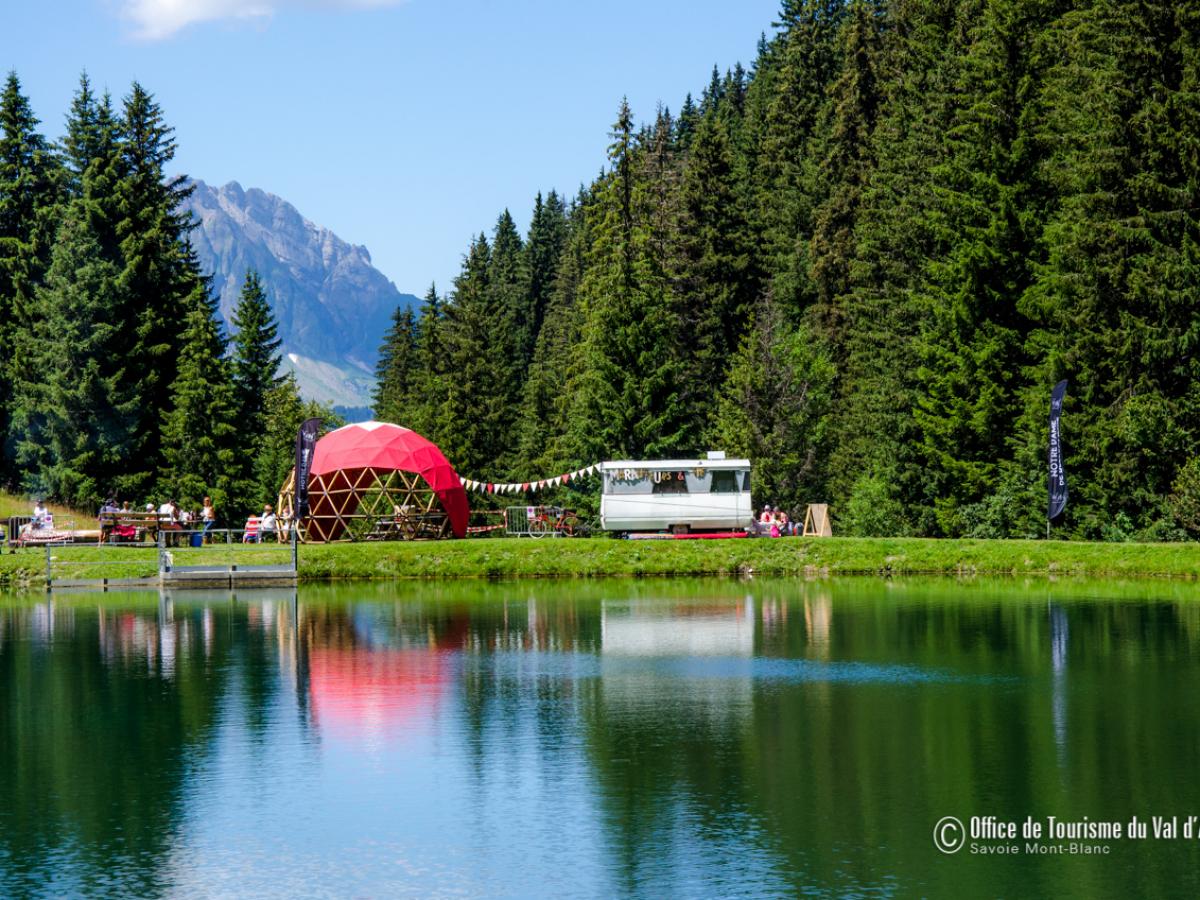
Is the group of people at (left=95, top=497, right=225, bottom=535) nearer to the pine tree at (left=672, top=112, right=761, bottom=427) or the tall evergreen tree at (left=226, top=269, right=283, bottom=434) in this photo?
the tall evergreen tree at (left=226, top=269, right=283, bottom=434)

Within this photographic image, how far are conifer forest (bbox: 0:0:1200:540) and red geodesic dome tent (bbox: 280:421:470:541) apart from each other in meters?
9.72

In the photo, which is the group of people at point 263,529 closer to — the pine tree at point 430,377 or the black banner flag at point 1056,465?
the black banner flag at point 1056,465

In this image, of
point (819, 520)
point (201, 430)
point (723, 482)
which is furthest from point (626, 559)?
point (201, 430)

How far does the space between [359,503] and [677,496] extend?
1313 centimetres

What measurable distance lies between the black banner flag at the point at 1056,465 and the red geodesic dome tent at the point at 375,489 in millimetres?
22966

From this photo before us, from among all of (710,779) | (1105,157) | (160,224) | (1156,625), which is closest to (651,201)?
(160,224)

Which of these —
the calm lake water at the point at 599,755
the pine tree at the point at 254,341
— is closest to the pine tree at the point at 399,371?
the pine tree at the point at 254,341

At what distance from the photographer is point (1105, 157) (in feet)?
165

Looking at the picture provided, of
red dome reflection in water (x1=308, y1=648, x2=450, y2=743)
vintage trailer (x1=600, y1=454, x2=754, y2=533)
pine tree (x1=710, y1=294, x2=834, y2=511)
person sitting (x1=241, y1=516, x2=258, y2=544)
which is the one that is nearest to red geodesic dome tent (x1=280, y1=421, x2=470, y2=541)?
person sitting (x1=241, y1=516, x2=258, y2=544)

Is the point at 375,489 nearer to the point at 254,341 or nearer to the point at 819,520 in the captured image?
the point at 819,520

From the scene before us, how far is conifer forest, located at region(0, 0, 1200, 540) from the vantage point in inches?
1964

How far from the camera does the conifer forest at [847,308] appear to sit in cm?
4988

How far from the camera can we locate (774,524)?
57906 mm

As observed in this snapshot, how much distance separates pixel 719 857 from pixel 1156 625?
19367mm
